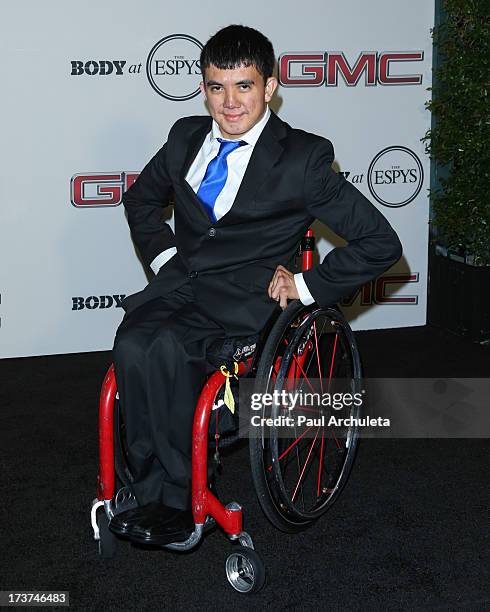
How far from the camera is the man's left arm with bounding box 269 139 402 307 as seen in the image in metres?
2.70

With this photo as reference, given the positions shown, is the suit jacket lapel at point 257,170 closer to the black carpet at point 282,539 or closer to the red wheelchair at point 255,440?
the red wheelchair at point 255,440

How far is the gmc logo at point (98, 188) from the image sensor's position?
14.5 feet

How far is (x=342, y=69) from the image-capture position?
4.59m

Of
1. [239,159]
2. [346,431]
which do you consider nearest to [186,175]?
[239,159]

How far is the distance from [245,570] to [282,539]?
30 centimetres

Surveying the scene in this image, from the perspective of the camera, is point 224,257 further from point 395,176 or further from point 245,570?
point 395,176

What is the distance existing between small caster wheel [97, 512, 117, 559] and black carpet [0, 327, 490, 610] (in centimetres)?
3

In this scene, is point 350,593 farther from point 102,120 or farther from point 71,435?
point 102,120

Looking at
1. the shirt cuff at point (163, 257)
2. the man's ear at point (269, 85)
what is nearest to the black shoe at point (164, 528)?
the shirt cuff at point (163, 257)

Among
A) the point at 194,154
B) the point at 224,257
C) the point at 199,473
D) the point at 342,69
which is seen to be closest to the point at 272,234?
the point at 224,257

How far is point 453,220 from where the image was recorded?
4500 mm

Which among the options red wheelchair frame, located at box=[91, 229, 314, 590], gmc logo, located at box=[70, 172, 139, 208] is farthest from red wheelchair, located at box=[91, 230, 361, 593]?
gmc logo, located at box=[70, 172, 139, 208]

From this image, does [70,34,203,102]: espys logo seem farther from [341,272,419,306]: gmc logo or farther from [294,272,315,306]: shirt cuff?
[294,272,315,306]: shirt cuff

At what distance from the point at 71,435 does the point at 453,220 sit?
1986 millimetres
